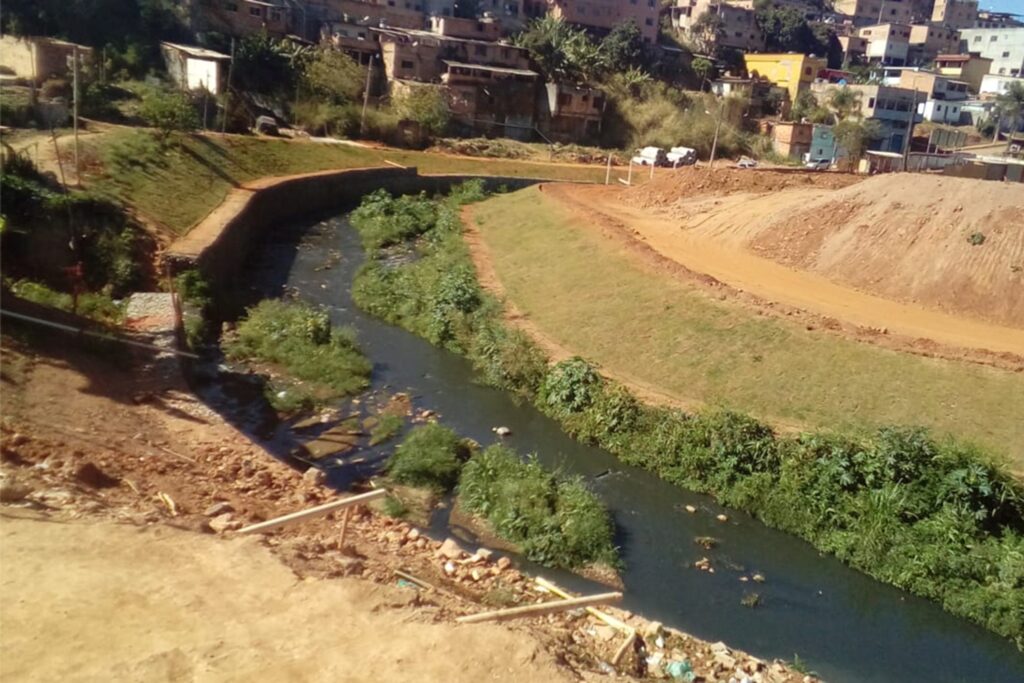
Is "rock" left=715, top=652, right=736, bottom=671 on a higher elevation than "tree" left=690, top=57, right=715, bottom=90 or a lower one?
lower

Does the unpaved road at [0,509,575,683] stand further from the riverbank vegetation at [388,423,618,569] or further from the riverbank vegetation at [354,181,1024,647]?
the riverbank vegetation at [354,181,1024,647]

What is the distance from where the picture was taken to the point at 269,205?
29.8m

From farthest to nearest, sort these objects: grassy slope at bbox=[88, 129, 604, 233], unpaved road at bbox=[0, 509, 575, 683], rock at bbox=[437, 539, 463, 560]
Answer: grassy slope at bbox=[88, 129, 604, 233] < rock at bbox=[437, 539, 463, 560] < unpaved road at bbox=[0, 509, 575, 683]

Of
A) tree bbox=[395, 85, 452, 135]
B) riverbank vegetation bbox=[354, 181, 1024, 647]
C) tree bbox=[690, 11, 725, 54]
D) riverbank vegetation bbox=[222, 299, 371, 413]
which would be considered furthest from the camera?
tree bbox=[690, 11, 725, 54]

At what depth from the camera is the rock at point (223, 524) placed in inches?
390

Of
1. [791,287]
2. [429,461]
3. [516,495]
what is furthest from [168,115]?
[516,495]

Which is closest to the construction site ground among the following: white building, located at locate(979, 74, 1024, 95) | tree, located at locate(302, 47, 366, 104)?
tree, located at locate(302, 47, 366, 104)

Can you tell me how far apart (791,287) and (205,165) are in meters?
18.7

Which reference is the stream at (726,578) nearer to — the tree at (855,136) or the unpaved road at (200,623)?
the unpaved road at (200,623)

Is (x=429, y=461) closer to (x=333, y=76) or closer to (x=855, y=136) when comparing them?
(x=333, y=76)

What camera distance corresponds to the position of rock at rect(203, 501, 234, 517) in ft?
34.3

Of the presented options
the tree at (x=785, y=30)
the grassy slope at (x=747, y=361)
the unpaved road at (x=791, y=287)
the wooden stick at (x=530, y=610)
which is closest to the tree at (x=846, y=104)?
the tree at (x=785, y=30)

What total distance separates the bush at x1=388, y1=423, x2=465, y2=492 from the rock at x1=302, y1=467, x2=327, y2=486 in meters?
1.14

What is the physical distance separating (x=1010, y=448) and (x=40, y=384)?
15.5 metres
